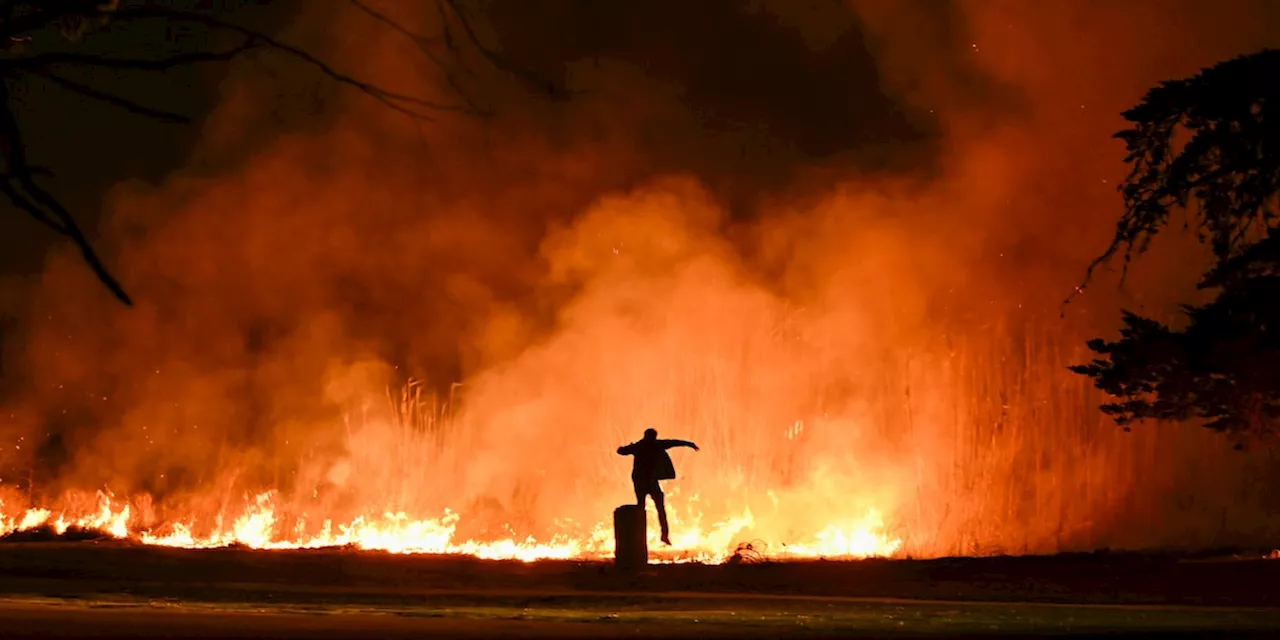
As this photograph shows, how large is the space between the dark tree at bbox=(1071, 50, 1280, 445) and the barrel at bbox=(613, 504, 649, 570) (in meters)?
5.39

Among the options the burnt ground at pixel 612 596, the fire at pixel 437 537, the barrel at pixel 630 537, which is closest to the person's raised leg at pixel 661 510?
the fire at pixel 437 537

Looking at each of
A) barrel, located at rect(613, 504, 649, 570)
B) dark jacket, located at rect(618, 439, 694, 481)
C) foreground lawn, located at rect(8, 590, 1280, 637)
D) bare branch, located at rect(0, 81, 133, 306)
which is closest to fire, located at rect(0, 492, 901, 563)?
dark jacket, located at rect(618, 439, 694, 481)

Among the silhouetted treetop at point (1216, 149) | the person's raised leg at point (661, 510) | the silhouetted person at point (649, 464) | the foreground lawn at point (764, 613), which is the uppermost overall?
the silhouetted treetop at point (1216, 149)

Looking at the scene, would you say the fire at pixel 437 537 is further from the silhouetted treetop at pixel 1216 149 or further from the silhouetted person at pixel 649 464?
the silhouetted treetop at pixel 1216 149

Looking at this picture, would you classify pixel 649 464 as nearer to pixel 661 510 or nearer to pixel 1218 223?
pixel 661 510

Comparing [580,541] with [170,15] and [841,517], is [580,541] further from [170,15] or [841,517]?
[170,15]

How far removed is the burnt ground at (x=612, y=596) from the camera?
1265 cm

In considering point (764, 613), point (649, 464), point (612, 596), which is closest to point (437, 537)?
point (649, 464)

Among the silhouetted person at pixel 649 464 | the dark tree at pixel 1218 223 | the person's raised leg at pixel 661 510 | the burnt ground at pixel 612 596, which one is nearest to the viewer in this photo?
the burnt ground at pixel 612 596

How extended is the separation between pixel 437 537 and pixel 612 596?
11273mm

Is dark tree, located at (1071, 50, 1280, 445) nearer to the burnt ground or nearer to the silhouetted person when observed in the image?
the burnt ground

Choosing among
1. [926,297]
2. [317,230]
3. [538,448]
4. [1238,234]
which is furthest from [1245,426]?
[317,230]

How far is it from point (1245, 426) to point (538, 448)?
1816 centimetres

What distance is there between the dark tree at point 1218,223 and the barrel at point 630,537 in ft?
17.7
